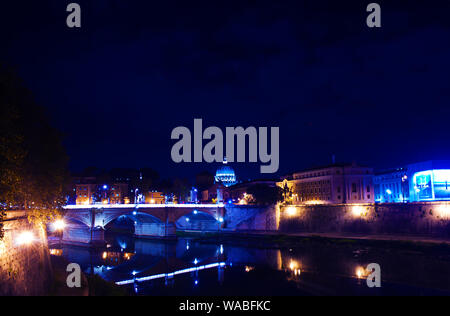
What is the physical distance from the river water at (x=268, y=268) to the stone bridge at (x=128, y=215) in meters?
4.34

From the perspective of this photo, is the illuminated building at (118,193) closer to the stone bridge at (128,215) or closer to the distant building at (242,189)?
the distant building at (242,189)

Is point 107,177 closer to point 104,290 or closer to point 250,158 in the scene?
point 250,158

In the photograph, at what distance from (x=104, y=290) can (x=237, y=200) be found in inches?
4067

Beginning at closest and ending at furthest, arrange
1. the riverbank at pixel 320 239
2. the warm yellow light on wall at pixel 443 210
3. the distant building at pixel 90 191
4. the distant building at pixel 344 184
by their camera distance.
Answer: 1. the riverbank at pixel 320 239
2. the warm yellow light on wall at pixel 443 210
3. the distant building at pixel 344 184
4. the distant building at pixel 90 191

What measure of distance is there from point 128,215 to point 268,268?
1462 inches

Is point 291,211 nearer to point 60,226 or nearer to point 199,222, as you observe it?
point 199,222

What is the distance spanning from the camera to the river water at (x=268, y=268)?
1225 inches

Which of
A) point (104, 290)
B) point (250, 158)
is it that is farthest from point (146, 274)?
point (250, 158)

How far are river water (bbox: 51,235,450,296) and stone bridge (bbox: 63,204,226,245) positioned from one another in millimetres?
4343

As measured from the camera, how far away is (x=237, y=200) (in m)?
128

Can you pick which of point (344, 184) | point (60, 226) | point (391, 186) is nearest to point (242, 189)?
point (344, 184)

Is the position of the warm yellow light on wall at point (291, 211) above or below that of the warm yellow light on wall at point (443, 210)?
below

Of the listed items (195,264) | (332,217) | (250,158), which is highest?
(250,158)

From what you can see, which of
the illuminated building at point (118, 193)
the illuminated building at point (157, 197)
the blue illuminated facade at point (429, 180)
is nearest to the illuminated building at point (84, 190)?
the illuminated building at point (118, 193)
